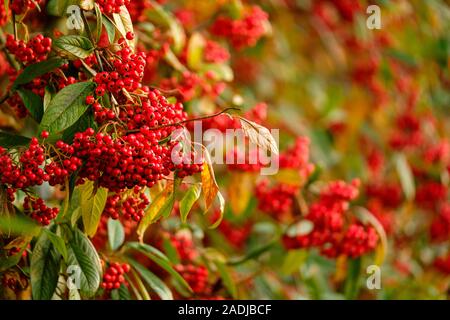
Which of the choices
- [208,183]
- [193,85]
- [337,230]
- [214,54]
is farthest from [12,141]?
[337,230]

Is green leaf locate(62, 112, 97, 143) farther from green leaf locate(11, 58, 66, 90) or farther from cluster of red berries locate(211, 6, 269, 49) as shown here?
cluster of red berries locate(211, 6, 269, 49)

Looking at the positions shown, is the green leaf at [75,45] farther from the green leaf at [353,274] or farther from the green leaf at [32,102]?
the green leaf at [353,274]

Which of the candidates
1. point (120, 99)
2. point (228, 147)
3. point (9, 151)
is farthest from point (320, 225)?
point (9, 151)

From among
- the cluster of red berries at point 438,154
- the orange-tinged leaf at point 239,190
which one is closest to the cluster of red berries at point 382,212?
the cluster of red berries at point 438,154

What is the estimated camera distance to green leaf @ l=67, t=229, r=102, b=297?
1479 mm

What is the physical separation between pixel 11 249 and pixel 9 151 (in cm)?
24

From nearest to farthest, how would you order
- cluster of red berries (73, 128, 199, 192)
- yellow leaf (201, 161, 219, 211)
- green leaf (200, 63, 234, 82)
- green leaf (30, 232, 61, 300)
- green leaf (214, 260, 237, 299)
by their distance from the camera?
1. cluster of red berries (73, 128, 199, 192)
2. yellow leaf (201, 161, 219, 211)
3. green leaf (30, 232, 61, 300)
4. green leaf (214, 260, 237, 299)
5. green leaf (200, 63, 234, 82)

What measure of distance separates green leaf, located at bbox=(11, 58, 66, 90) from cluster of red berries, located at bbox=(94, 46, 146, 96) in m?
0.13

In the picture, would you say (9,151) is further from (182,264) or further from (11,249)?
(182,264)

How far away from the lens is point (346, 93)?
382 cm

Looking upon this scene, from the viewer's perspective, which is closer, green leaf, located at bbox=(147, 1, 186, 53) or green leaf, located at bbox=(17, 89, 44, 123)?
green leaf, located at bbox=(17, 89, 44, 123)

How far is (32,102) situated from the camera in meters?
1.48

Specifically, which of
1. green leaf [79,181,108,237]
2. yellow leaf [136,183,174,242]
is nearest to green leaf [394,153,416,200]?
yellow leaf [136,183,174,242]

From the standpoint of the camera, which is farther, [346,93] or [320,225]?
[346,93]
